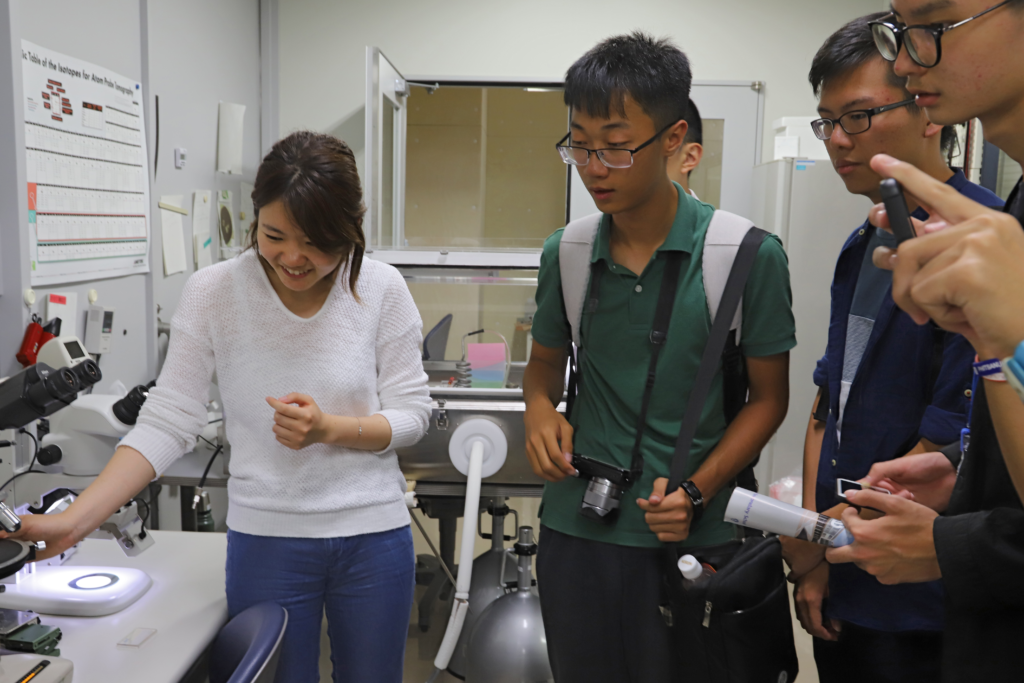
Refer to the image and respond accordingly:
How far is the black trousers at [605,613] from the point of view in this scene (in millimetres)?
1148

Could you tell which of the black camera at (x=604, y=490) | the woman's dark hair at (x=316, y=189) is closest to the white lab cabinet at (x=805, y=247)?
the black camera at (x=604, y=490)

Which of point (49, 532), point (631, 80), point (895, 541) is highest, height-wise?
point (631, 80)

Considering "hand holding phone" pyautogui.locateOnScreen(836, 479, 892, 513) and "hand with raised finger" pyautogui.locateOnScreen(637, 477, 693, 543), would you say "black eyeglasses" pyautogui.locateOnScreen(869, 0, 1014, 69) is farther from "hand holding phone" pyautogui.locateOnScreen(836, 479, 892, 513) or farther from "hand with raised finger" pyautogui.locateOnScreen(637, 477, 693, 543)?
"hand with raised finger" pyautogui.locateOnScreen(637, 477, 693, 543)

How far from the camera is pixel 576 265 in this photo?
1.26m

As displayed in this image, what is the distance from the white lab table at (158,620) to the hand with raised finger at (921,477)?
1.00 meters

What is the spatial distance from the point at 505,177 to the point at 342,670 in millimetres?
2609

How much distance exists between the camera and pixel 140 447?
1.22 m

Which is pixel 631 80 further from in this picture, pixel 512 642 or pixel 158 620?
pixel 512 642

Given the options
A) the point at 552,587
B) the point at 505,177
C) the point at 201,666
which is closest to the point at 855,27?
the point at 552,587

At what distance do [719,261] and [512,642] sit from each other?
1297 millimetres

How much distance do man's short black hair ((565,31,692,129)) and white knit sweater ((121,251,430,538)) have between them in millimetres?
498

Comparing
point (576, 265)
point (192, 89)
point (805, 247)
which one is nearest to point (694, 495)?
point (576, 265)

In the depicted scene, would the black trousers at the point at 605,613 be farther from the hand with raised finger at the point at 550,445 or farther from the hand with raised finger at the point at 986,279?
the hand with raised finger at the point at 986,279

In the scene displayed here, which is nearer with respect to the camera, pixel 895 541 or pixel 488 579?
pixel 895 541
